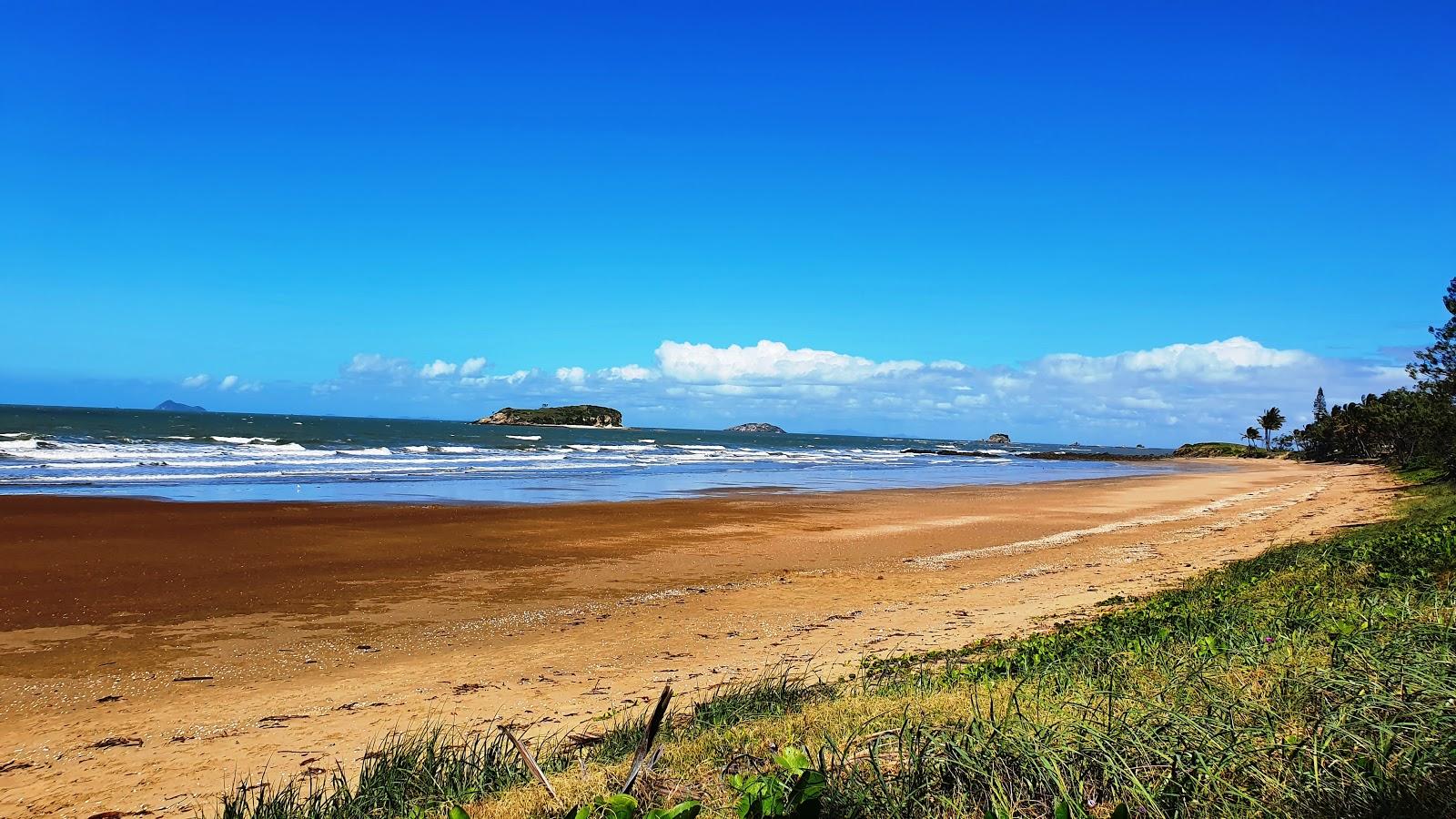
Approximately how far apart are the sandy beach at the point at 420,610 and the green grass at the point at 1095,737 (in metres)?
1.35

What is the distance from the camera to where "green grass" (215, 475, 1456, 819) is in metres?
2.55

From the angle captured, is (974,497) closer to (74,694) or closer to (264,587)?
(264,587)

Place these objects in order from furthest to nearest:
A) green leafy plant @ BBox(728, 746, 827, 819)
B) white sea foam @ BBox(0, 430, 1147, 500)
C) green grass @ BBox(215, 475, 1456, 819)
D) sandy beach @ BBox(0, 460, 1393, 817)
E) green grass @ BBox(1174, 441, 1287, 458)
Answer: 1. green grass @ BBox(1174, 441, 1287, 458)
2. white sea foam @ BBox(0, 430, 1147, 500)
3. sandy beach @ BBox(0, 460, 1393, 817)
4. green grass @ BBox(215, 475, 1456, 819)
5. green leafy plant @ BBox(728, 746, 827, 819)

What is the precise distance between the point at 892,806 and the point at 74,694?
7.34m

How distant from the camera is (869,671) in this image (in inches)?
248

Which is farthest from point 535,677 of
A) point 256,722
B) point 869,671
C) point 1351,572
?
point 1351,572

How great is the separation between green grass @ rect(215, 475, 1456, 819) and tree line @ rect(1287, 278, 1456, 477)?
25.8m

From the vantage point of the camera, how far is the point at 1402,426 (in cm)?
5119

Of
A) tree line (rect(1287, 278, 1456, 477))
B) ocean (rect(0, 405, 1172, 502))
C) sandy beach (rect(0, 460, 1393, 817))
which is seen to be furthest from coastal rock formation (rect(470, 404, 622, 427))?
sandy beach (rect(0, 460, 1393, 817))

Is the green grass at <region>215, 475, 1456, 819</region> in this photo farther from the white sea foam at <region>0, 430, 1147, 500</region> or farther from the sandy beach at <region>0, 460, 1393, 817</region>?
the white sea foam at <region>0, 430, 1147, 500</region>

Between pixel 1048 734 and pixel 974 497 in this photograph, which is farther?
pixel 974 497

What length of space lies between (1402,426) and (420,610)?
209ft

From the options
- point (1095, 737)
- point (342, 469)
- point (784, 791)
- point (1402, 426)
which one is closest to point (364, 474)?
point (342, 469)

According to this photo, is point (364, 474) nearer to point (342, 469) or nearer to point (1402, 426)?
point (342, 469)
